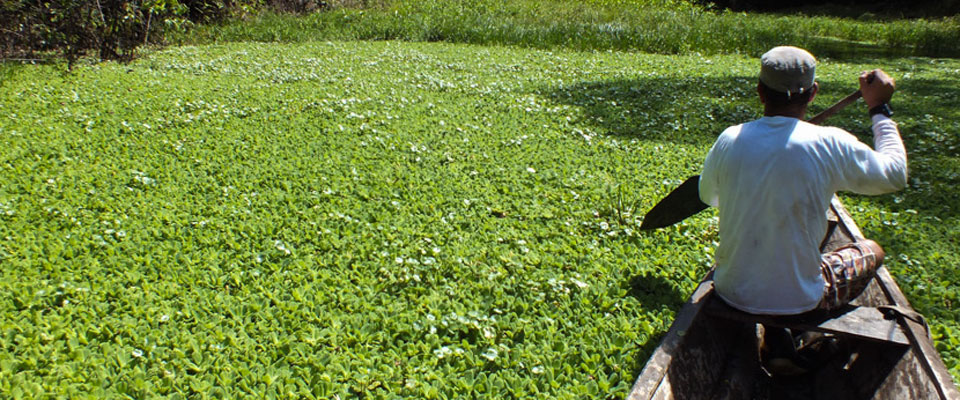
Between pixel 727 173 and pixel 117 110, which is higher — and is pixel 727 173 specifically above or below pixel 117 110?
above

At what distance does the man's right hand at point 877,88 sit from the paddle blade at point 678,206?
0.96 meters

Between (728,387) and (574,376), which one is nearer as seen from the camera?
(728,387)

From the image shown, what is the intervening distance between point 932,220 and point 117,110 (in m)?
8.56

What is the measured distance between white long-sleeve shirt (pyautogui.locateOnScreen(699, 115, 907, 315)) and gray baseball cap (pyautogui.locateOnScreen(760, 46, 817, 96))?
142 millimetres

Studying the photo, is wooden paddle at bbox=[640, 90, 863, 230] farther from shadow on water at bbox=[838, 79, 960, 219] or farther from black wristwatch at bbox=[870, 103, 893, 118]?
shadow on water at bbox=[838, 79, 960, 219]

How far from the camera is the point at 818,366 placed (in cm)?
293

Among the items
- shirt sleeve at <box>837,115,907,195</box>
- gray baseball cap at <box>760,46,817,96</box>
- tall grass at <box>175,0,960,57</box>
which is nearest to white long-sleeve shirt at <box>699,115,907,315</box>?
shirt sleeve at <box>837,115,907,195</box>

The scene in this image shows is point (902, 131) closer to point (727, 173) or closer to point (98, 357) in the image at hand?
point (727, 173)

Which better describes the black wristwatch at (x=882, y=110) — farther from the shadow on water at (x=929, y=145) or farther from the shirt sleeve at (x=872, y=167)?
the shadow on water at (x=929, y=145)

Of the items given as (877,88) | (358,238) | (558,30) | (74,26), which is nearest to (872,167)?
(877,88)

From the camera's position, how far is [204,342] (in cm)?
299

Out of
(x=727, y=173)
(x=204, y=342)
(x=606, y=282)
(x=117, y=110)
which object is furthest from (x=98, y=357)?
(x=117, y=110)

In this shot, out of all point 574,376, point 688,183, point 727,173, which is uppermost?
point 727,173

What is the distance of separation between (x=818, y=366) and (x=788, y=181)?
1.11 meters
